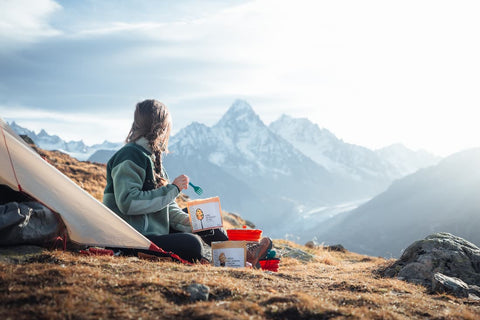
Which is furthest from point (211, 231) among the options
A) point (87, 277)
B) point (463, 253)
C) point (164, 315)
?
point (463, 253)

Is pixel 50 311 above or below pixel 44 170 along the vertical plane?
below

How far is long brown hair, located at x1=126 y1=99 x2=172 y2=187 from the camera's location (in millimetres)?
6664

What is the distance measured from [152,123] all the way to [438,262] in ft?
22.5

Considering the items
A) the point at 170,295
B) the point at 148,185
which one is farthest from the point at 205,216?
the point at 170,295

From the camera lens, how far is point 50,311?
154 inches

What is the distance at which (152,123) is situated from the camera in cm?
669

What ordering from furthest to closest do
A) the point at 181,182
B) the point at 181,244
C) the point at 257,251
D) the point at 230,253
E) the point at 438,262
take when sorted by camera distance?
the point at 438,262 → the point at 257,251 → the point at 230,253 → the point at 181,244 → the point at 181,182

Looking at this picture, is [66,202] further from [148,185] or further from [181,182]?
[181,182]

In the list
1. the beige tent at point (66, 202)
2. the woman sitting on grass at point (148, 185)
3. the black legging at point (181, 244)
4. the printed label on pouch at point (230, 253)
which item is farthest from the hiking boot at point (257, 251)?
the beige tent at point (66, 202)

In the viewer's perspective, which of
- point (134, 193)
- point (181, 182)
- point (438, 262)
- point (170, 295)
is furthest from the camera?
point (438, 262)

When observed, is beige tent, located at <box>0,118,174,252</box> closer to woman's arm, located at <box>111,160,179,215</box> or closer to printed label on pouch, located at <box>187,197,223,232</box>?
woman's arm, located at <box>111,160,179,215</box>

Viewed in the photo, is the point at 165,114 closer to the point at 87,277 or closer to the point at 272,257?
the point at 87,277

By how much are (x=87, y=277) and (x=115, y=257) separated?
1.43 meters

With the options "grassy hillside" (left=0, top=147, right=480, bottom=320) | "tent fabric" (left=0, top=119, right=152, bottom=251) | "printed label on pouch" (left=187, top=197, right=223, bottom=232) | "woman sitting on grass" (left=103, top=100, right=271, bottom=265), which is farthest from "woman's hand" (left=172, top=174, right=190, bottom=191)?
"grassy hillside" (left=0, top=147, right=480, bottom=320)
